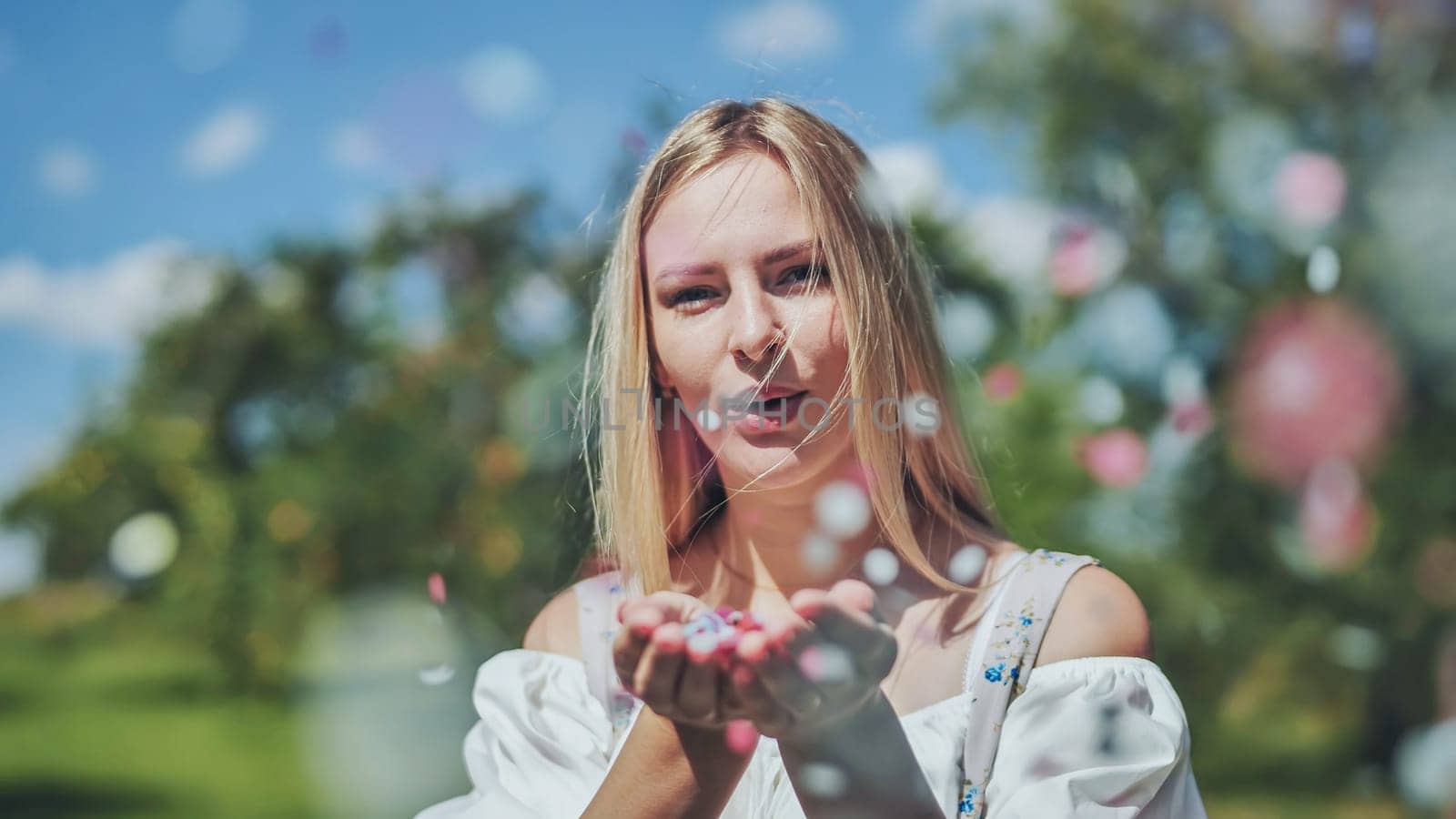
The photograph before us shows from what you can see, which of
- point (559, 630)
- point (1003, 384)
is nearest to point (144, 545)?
point (559, 630)

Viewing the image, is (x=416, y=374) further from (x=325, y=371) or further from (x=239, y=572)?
(x=239, y=572)

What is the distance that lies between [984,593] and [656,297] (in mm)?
277

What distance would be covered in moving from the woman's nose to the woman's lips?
0.03 metres

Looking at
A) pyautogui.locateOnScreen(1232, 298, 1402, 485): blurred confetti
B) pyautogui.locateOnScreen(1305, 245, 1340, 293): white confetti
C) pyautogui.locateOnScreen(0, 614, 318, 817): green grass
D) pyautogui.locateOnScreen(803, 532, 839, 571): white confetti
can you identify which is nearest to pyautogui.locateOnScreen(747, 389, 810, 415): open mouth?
pyautogui.locateOnScreen(803, 532, 839, 571): white confetti

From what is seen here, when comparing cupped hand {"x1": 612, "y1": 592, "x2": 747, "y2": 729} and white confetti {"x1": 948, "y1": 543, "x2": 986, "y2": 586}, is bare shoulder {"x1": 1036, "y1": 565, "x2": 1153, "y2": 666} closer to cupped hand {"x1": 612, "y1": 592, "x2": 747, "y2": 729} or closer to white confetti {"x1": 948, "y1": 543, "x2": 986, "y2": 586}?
white confetti {"x1": 948, "y1": 543, "x2": 986, "y2": 586}

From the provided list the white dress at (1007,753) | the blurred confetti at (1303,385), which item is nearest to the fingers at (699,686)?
the white dress at (1007,753)

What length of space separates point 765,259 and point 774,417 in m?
0.09

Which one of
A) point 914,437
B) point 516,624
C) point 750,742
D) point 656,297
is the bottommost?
point 516,624

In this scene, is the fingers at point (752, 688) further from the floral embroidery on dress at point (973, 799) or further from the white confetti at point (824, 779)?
the floral embroidery on dress at point (973, 799)

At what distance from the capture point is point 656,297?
70cm

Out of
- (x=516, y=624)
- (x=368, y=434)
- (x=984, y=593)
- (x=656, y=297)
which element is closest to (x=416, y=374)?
(x=368, y=434)

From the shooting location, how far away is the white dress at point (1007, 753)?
0.58 meters

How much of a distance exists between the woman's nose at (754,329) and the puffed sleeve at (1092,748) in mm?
242

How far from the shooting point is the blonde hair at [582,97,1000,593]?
0.67 m
